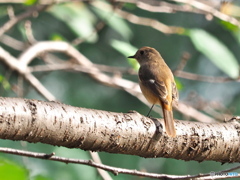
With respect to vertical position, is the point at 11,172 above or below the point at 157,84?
below

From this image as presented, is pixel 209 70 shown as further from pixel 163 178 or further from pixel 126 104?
pixel 163 178

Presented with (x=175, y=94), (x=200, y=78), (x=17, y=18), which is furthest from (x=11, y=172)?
(x=200, y=78)

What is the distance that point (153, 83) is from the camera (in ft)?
14.2

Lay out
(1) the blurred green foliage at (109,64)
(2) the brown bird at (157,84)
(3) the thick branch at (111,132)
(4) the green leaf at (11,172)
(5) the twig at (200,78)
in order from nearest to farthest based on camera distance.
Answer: (4) the green leaf at (11,172)
(3) the thick branch at (111,132)
(2) the brown bird at (157,84)
(5) the twig at (200,78)
(1) the blurred green foliage at (109,64)

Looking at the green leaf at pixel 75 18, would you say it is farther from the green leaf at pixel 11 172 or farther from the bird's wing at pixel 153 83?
the green leaf at pixel 11 172

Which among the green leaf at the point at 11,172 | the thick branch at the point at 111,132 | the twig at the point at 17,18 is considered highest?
the twig at the point at 17,18

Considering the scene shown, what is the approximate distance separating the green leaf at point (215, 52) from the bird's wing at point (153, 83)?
1.35 ft

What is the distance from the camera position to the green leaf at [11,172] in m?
1.85

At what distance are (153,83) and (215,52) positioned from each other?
54 centimetres

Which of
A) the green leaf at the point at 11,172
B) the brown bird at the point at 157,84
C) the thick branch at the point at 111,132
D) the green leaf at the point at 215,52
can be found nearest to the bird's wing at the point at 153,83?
the brown bird at the point at 157,84

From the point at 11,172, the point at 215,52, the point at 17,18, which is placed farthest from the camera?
the point at 17,18

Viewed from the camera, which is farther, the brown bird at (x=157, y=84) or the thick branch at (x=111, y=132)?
the brown bird at (x=157, y=84)

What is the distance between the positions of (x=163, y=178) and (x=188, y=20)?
7.32 meters

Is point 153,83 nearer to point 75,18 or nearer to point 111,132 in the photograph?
point 75,18
